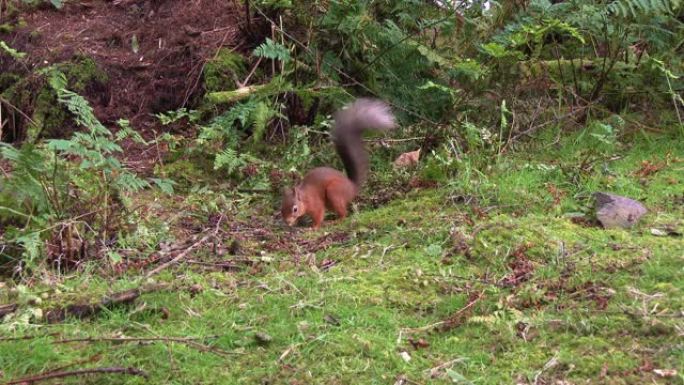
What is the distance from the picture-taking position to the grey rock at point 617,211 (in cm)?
412

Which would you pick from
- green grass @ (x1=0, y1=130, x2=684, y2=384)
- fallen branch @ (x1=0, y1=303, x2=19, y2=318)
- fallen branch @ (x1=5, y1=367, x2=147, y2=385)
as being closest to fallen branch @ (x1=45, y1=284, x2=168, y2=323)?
green grass @ (x1=0, y1=130, x2=684, y2=384)

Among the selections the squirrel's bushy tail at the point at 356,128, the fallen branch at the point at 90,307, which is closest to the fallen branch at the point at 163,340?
the fallen branch at the point at 90,307

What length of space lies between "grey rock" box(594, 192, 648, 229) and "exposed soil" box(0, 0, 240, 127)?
4.00 metres

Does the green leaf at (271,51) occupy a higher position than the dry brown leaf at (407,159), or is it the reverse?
the green leaf at (271,51)

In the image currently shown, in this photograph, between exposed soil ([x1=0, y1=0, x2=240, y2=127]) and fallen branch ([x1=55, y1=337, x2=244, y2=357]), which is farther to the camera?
exposed soil ([x1=0, y1=0, x2=240, y2=127])

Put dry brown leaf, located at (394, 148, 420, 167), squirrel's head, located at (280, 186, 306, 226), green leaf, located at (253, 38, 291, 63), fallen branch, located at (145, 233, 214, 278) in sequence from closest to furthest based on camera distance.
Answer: fallen branch, located at (145, 233, 214, 278)
squirrel's head, located at (280, 186, 306, 226)
green leaf, located at (253, 38, 291, 63)
dry brown leaf, located at (394, 148, 420, 167)

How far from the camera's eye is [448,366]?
2.73 m

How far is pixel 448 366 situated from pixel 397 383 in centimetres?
22

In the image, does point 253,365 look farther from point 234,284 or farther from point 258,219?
point 258,219

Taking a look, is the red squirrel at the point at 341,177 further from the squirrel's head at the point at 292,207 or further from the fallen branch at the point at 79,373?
the fallen branch at the point at 79,373

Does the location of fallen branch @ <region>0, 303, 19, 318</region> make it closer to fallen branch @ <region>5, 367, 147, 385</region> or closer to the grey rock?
fallen branch @ <region>5, 367, 147, 385</region>

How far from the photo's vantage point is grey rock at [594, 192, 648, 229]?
162 inches

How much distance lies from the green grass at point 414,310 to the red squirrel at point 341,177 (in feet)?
1.97

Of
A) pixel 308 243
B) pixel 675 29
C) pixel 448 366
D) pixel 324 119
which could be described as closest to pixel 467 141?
pixel 324 119
